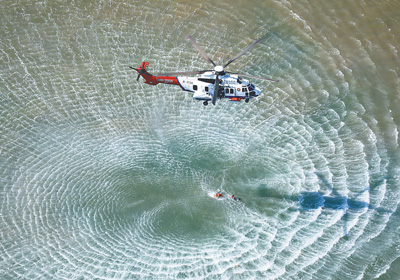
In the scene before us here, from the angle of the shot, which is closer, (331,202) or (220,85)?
(331,202)

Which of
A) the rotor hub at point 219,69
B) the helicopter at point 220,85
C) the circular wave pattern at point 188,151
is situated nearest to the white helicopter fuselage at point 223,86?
the helicopter at point 220,85

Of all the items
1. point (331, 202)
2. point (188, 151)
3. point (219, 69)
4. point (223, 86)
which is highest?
point (219, 69)

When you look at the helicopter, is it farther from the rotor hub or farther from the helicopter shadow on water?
the helicopter shadow on water

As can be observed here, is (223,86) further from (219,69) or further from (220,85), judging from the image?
(219,69)

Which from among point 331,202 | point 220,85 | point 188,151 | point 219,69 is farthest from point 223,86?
point 331,202

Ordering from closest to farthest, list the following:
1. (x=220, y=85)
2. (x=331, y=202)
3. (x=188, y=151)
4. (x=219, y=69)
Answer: (x=219, y=69), (x=331, y=202), (x=220, y=85), (x=188, y=151)

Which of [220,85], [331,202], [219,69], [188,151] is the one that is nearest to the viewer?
[219,69]
